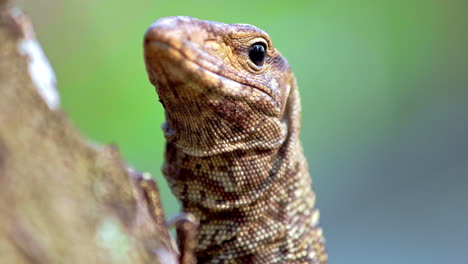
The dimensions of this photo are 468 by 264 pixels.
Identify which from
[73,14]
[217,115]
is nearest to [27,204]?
[217,115]

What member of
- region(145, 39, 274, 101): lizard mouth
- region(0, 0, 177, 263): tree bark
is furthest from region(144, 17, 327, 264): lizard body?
region(0, 0, 177, 263): tree bark

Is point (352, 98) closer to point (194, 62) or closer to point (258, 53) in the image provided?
point (258, 53)

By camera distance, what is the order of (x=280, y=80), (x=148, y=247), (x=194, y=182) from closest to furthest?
(x=148, y=247)
(x=194, y=182)
(x=280, y=80)

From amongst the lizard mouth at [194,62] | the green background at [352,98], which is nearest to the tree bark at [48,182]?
the lizard mouth at [194,62]

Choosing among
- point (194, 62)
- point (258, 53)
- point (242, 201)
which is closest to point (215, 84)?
point (194, 62)

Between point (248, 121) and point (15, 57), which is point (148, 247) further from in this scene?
point (248, 121)

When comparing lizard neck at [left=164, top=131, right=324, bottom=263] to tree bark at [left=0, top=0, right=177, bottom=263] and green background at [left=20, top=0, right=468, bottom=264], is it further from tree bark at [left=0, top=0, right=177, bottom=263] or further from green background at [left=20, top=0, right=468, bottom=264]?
green background at [left=20, top=0, right=468, bottom=264]

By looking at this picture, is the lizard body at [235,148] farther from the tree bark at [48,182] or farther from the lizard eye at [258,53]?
the tree bark at [48,182]
